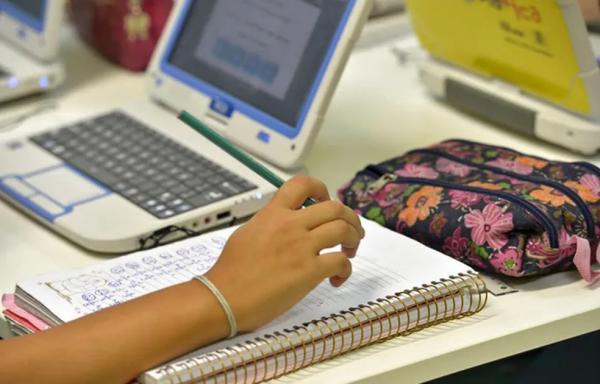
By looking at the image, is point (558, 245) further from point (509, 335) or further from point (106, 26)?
point (106, 26)

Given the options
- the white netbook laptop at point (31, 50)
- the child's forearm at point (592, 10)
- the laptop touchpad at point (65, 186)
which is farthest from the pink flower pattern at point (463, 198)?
the white netbook laptop at point (31, 50)

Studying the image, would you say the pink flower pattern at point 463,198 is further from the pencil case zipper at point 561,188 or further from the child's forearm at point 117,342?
the child's forearm at point 117,342

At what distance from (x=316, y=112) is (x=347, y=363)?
41 cm

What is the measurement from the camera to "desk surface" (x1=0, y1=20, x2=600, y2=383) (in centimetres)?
106

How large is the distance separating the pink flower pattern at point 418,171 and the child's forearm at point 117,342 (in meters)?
0.35

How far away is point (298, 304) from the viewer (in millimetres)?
1093

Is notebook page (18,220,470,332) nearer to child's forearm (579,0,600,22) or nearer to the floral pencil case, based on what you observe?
the floral pencil case

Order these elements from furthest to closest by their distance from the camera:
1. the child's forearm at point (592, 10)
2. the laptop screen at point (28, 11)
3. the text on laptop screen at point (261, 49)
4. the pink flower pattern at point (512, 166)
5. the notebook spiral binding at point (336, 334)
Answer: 1. the laptop screen at point (28, 11)
2. the child's forearm at point (592, 10)
3. the text on laptop screen at point (261, 49)
4. the pink flower pattern at point (512, 166)
5. the notebook spiral binding at point (336, 334)

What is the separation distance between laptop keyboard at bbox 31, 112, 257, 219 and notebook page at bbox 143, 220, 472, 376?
0.22 meters

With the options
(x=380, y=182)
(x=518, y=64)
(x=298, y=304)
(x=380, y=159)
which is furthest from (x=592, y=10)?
(x=298, y=304)

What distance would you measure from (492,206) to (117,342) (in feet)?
1.34

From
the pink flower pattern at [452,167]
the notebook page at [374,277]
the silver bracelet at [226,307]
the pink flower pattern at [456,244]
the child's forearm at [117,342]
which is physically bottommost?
the child's forearm at [117,342]

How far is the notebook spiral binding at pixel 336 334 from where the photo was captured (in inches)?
38.9

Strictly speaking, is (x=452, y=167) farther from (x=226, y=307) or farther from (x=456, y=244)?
(x=226, y=307)
